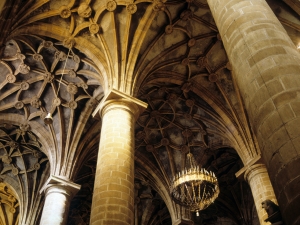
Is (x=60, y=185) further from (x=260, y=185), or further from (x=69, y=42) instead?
(x=260, y=185)

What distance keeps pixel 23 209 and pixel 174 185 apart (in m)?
7.31

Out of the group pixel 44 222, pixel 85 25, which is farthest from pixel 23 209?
pixel 85 25

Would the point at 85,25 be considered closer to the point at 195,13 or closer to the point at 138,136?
the point at 195,13

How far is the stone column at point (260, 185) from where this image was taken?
10398 mm

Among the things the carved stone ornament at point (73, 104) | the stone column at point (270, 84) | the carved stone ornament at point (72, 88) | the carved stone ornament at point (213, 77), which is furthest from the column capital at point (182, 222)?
the stone column at point (270, 84)

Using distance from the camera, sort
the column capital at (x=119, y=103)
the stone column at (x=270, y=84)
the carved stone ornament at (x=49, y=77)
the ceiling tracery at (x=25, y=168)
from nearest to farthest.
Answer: the stone column at (x=270, y=84) → the column capital at (x=119, y=103) → the carved stone ornament at (x=49, y=77) → the ceiling tracery at (x=25, y=168)

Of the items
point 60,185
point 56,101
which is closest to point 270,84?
point 60,185

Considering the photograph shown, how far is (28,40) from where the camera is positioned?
1133 centimetres

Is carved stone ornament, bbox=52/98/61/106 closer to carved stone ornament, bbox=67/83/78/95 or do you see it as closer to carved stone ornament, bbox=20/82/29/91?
carved stone ornament, bbox=67/83/78/95

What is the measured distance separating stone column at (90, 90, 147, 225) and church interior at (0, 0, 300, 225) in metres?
0.03

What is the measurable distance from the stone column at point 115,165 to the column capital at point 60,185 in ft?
13.1

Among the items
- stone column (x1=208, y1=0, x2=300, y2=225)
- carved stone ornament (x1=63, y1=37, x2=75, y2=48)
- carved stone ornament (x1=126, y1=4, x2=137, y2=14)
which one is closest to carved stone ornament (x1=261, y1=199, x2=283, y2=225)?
stone column (x1=208, y1=0, x2=300, y2=225)

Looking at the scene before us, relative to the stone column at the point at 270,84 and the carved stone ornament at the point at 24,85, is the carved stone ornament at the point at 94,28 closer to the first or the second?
the carved stone ornament at the point at 24,85

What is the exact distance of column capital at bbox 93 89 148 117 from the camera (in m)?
9.00
